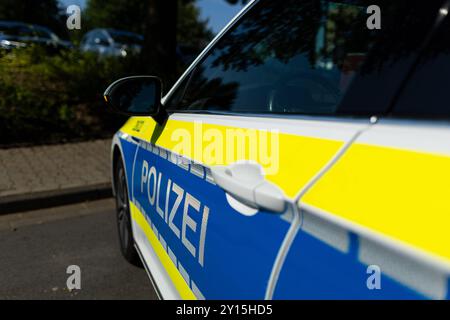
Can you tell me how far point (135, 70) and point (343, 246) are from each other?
25.8 ft

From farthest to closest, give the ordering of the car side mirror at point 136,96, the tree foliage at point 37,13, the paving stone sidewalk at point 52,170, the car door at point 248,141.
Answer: the tree foliage at point 37,13 < the paving stone sidewalk at point 52,170 < the car side mirror at point 136,96 < the car door at point 248,141

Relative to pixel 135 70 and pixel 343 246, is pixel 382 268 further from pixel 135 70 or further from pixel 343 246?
pixel 135 70

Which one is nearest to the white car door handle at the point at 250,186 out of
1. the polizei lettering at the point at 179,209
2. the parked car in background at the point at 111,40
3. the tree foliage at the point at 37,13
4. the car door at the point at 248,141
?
the car door at the point at 248,141

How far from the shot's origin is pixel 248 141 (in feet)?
4.21

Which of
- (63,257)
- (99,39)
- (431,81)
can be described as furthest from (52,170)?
(99,39)

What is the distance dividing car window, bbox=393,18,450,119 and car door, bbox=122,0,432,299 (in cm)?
5

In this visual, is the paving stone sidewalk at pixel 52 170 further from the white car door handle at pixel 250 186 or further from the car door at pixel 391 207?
the car door at pixel 391 207

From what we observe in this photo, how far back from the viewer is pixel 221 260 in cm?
130

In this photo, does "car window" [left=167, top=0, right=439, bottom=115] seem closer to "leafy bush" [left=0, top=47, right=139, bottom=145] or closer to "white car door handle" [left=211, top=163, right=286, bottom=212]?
"white car door handle" [left=211, top=163, right=286, bottom=212]

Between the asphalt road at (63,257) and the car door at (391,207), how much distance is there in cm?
206

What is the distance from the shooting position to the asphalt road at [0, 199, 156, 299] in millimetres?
2744

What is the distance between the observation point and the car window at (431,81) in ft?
2.85

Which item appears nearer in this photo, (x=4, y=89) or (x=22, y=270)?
(x=22, y=270)
